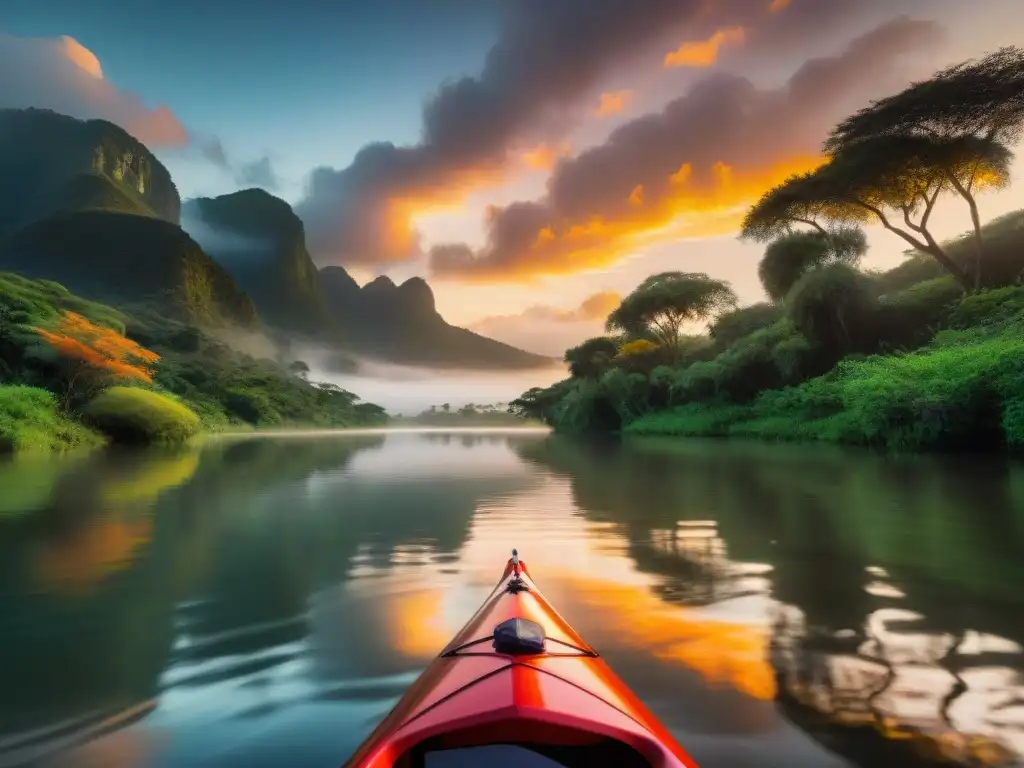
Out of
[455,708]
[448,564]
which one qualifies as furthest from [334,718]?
[448,564]

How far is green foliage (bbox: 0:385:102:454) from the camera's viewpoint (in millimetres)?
20484

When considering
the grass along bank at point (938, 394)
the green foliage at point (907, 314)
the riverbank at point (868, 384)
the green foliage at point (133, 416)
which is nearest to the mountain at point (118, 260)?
the green foliage at point (133, 416)

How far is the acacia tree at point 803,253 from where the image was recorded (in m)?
Answer: 30.4

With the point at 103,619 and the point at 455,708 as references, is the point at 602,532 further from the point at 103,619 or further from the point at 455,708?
the point at 455,708

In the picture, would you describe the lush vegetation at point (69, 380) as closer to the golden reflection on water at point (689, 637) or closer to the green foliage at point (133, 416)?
the green foliage at point (133, 416)

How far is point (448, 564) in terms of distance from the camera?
20.3 feet

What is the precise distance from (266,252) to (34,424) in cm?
13062

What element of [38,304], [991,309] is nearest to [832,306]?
[991,309]

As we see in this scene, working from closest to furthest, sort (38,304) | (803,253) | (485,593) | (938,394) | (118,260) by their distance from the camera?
(485,593) → (938,394) → (38,304) → (803,253) → (118,260)

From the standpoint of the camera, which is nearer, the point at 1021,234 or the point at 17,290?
the point at 1021,234

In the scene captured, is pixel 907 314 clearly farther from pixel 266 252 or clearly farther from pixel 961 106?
pixel 266 252

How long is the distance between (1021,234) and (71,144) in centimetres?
12485

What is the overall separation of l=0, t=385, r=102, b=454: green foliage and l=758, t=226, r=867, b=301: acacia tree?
28462mm

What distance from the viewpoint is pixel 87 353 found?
84.5 ft
